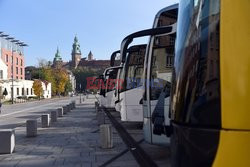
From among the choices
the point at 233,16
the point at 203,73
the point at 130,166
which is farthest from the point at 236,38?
the point at 130,166

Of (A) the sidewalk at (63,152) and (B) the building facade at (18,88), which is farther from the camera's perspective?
(B) the building facade at (18,88)

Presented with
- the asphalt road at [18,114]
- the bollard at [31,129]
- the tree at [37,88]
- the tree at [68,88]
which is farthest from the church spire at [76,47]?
the bollard at [31,129]

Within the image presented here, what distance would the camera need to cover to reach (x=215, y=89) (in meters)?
2.44

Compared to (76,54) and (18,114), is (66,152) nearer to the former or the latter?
(18,114)

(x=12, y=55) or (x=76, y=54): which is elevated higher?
(x=76, y=54)

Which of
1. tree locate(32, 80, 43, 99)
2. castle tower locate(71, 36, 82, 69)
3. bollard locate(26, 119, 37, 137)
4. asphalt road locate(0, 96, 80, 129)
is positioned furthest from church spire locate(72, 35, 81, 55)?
bollard locate(26, 119, 37, 137)

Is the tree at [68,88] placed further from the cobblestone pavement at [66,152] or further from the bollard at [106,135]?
the bollard at [106,135]

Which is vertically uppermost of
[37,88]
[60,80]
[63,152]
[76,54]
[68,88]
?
[76,54]

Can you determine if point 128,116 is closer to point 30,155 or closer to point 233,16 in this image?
point 30,155

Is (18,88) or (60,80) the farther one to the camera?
(60,80)

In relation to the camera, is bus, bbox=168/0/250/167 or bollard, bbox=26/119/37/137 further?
bollard, bbox=26/119/37/137

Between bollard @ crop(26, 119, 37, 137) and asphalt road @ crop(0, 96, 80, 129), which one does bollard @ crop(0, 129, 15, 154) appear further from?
asphalt road @ crop(0, 96, 80, 129)

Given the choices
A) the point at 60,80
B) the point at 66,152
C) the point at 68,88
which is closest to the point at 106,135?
the point at 66,152

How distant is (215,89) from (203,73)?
0.17 m
